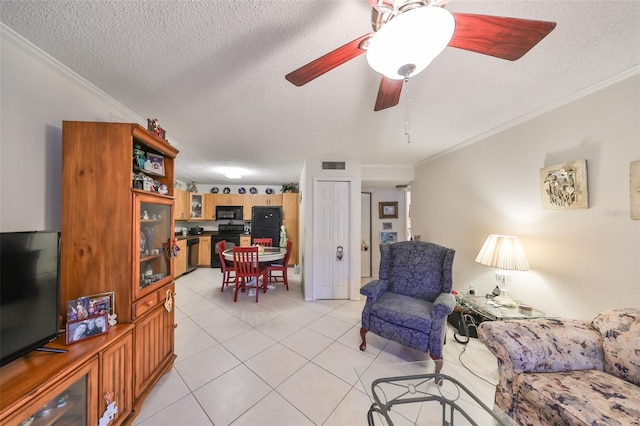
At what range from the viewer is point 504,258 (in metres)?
1.99

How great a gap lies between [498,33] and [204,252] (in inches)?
247

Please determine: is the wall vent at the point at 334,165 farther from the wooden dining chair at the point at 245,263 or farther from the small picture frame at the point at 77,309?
the small picture frame at the point at 77,309

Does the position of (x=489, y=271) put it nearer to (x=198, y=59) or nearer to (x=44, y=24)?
(x=198, y=59)

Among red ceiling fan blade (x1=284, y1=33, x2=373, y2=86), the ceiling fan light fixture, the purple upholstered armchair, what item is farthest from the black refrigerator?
the ceiling fan light fixture

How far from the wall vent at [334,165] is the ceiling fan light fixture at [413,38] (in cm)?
265

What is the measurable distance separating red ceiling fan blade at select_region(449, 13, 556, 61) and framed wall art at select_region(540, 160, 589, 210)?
1464 mm

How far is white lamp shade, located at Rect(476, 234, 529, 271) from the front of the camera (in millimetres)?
1932

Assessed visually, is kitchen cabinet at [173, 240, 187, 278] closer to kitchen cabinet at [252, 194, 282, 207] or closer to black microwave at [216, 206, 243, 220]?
black microwave at [216, 206, 243, 220]

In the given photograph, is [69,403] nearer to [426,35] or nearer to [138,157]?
[138,157]

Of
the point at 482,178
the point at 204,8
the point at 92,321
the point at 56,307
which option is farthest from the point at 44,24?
the point at 482,178

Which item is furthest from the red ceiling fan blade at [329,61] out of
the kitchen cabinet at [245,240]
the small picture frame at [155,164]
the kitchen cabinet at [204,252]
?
the kitchen cabinet at [204,252]

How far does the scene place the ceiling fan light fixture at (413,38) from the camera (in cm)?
66

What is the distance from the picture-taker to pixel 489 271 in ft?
8.02

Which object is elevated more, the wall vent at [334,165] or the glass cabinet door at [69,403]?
the wall vent at [334,165]
